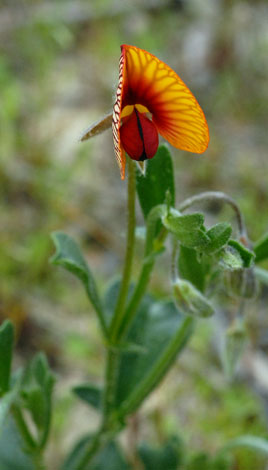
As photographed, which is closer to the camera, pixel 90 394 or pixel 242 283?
pixel 242 283

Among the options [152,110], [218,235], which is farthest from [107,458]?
[152,110]

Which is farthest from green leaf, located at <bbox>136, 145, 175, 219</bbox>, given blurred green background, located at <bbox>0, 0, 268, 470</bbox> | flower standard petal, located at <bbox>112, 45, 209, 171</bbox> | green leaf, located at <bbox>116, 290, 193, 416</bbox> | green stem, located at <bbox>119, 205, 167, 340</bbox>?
blurred green background, located at <bbox>0, 0, 268, 470</bbox>

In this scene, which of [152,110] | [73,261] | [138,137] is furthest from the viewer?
[73,261]

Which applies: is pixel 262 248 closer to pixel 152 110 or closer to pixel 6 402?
pixel 152 110

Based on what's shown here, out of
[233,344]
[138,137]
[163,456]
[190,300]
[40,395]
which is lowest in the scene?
[163,456]

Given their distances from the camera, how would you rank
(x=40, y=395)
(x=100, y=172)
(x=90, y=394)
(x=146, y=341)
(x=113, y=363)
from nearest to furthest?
(x=40, y=395) < (x=113, y=363) < (x=90, y=394) < (x=146, y=341) < (x=100, y=172)

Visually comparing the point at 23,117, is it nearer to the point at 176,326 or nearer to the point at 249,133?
the point at 249,133

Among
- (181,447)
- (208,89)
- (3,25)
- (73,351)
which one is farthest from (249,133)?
(181,447)
